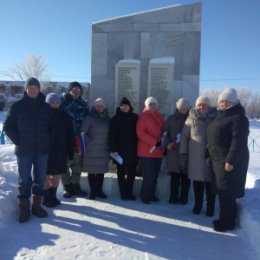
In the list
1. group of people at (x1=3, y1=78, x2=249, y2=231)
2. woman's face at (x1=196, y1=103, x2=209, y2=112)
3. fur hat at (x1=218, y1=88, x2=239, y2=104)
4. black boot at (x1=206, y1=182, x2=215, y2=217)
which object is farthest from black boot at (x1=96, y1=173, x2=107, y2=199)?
fur hat at (x1=218, y1=88, x2=239, y2=104)

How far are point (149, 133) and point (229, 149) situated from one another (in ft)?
4.82

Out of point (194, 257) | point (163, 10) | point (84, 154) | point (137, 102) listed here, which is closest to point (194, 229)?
point (194, 257)

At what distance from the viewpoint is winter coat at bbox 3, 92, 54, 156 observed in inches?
157

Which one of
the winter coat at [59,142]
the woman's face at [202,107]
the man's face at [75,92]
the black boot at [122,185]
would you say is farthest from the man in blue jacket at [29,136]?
the woman's face at [202,107]

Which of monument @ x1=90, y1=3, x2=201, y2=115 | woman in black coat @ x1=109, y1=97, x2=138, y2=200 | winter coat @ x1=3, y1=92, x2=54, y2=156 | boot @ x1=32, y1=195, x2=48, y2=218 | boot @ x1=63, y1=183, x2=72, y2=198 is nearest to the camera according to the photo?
winter coat @ x1=3, y1=92, x2=54, y2=156

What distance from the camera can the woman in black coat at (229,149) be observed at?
3.62m

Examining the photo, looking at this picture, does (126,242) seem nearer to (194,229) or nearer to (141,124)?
(194,229)

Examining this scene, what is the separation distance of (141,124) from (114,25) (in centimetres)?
230

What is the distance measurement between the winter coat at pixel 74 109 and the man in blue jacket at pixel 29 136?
0.88 metres

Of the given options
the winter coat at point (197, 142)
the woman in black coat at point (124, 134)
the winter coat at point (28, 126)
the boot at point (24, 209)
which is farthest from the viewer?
the woman in black coat at point (124, 134)

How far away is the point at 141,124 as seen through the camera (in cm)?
489

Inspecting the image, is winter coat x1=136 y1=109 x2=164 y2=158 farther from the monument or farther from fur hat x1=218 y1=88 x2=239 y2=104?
fur hat x1=218 y1=88 x2=239 y2=104

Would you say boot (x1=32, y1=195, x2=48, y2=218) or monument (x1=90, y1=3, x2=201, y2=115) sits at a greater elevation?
monument (x1=90, y1=3, x2=201, y2=115)

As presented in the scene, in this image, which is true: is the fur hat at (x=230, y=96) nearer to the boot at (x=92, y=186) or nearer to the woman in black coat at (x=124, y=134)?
the woman in black coat at (x=124, y=134)
